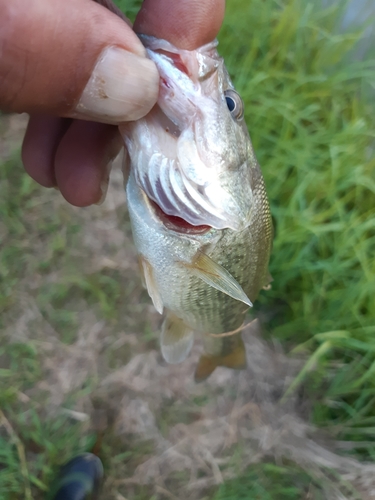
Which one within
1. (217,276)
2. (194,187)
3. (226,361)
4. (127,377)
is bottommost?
(127,377)

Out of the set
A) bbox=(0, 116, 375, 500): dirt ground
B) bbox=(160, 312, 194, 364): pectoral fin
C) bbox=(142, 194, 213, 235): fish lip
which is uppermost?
bbox=(142, 194, 213, 235): fish lip

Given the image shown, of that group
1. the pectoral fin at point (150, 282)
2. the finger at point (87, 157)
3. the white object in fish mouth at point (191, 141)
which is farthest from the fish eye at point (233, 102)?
the finger at point (87, 157)

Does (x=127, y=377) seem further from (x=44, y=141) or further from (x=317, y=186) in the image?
(x=317, y=186)

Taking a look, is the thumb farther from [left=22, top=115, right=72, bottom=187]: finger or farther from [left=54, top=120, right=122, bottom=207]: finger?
[left=22, top=115, right=72, bottom=187]: finger

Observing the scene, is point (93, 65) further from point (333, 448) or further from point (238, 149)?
point (333, 448)

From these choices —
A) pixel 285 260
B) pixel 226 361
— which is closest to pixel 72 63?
pixel 226 361

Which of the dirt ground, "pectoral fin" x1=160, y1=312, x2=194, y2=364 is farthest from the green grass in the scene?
"pectoral fin" x1=160, y1=312, x2=194, y2=364
